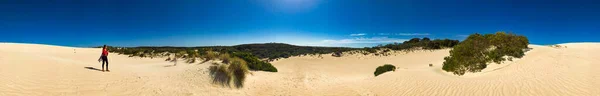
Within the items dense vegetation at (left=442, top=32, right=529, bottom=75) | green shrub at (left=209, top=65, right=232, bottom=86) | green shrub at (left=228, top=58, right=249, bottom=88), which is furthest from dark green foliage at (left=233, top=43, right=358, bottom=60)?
green shrub at (left=209, top=65, right=232, bottom=86)

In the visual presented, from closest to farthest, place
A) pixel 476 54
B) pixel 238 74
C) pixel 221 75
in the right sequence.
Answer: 1. pixel 221 75
2. pixel 238 74
3. pixel 476 54

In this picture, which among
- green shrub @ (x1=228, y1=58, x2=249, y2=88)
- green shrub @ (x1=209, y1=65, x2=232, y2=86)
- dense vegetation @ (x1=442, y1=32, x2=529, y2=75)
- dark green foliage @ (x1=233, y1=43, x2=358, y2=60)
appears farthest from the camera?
dark green foliage @ (x1=233, y1=43, x2=358, y2=60)

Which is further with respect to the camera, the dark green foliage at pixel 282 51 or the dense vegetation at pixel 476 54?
the dark green foliage at pixel 282 51

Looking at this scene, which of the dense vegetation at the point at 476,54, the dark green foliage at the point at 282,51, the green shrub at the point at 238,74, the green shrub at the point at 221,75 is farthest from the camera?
the dark green foliage at the point at 282,51

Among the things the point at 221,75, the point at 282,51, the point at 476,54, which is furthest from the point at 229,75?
the point at 282,51

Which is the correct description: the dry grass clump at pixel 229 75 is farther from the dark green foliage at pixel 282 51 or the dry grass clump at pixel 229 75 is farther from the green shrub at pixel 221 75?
the dark green foliage at pixel 282 51

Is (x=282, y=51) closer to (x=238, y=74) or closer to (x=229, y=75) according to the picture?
(x=238, y=74)

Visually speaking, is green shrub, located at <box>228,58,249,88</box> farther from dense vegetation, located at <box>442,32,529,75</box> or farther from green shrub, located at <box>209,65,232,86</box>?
dense vegetation, located at <box>442,32,529,75</box>

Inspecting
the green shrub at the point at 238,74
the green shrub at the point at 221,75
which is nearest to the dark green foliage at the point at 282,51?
the green shrub at the point at 238,74

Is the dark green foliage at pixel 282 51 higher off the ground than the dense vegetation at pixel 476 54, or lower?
lower
